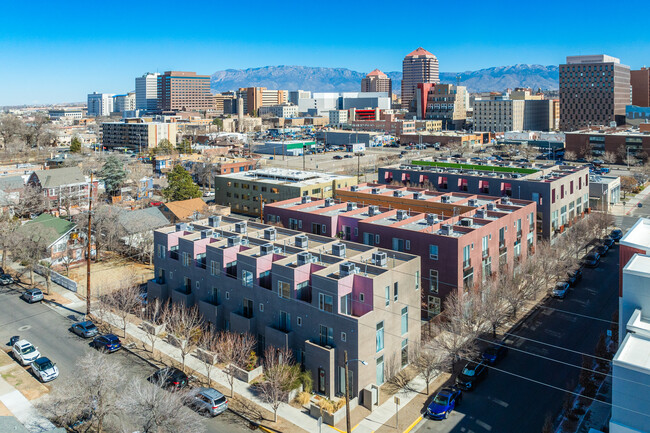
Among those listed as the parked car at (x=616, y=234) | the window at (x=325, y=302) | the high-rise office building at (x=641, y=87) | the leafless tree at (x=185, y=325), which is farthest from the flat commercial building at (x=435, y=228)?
the high-rise office building at (x=641, y=87)

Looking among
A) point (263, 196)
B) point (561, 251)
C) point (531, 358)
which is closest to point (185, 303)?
point (531, 358)

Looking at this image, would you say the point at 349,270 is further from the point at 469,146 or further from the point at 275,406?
the point at 469,146

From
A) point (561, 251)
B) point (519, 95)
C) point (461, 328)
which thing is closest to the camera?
point (461, 328)

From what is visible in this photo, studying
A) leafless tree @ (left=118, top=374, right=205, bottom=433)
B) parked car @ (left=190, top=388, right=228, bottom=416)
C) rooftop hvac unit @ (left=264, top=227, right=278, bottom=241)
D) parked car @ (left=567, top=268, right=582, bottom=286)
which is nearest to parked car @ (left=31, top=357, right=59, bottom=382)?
parked car @ (left=190, top=388, right=228, bottom=416)

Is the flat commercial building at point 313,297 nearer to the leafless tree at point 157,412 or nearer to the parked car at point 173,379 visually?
the parked car at point 173,379

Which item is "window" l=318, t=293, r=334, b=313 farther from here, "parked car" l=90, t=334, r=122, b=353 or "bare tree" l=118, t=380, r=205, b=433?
"parked car" l=90, t=334, r=122, b=353

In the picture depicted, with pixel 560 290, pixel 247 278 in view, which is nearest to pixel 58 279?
pixel 247 278
